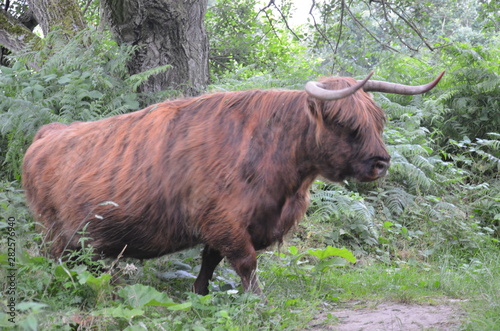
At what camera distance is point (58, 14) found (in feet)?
24.2

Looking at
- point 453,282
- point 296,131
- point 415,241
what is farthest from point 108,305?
point 415,241

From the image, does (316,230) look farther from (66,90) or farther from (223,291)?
(66,90)

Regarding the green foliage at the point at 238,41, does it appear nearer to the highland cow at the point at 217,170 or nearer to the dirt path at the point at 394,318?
the highland cow at the point at 217,170

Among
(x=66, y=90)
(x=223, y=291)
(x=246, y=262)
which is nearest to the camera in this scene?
(x=246, y=262)

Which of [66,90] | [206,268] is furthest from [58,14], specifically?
[206,268]

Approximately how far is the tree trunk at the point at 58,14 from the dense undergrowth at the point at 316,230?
59 cm

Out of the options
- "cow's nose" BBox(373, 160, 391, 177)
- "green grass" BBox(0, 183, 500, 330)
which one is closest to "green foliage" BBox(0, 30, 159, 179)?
"green grass" BBox(0, 183, 500, 330)

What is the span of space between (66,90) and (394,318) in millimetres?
3868

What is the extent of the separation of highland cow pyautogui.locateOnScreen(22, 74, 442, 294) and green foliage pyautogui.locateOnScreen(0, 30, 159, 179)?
1.39 m

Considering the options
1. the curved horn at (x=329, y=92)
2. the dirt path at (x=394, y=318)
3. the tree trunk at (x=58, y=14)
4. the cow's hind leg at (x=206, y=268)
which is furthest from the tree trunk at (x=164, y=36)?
the dirt path at (x=394, y=318)

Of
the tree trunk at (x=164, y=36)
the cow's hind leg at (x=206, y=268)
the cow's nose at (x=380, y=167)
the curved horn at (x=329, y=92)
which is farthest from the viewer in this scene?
the tree trunk at (x=164, y=36)

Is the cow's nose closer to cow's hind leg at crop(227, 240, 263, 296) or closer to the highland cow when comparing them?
the highland cow

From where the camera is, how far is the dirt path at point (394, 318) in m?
3.45

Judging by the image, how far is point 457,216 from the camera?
6.62 m
